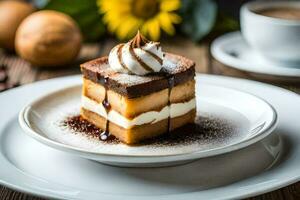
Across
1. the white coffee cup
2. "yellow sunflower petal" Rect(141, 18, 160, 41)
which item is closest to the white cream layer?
the white coffee cup

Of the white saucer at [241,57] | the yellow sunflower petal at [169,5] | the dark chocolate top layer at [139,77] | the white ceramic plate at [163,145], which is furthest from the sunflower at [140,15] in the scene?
the dark chocolate top layer at [139,77]

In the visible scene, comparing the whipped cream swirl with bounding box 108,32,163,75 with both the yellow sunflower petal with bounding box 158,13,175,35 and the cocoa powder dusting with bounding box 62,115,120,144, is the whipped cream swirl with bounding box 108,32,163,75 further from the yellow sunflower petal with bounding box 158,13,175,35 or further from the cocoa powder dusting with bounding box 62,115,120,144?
the yellow sunflower petal with bounding box 158,13,175,35

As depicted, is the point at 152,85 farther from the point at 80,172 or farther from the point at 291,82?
the point at 291,82

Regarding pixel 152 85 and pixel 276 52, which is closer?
pixel 152 85

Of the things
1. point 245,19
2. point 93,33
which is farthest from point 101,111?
point 93,33

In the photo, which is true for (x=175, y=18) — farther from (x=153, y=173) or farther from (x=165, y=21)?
(x=153, y=173)

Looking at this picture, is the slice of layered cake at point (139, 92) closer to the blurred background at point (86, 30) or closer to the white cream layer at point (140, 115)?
the white cream layer at point (140, 115)

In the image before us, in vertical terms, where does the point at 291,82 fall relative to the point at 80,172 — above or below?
below

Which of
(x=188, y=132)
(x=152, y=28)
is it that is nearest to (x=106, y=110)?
(x=188, y=132)
